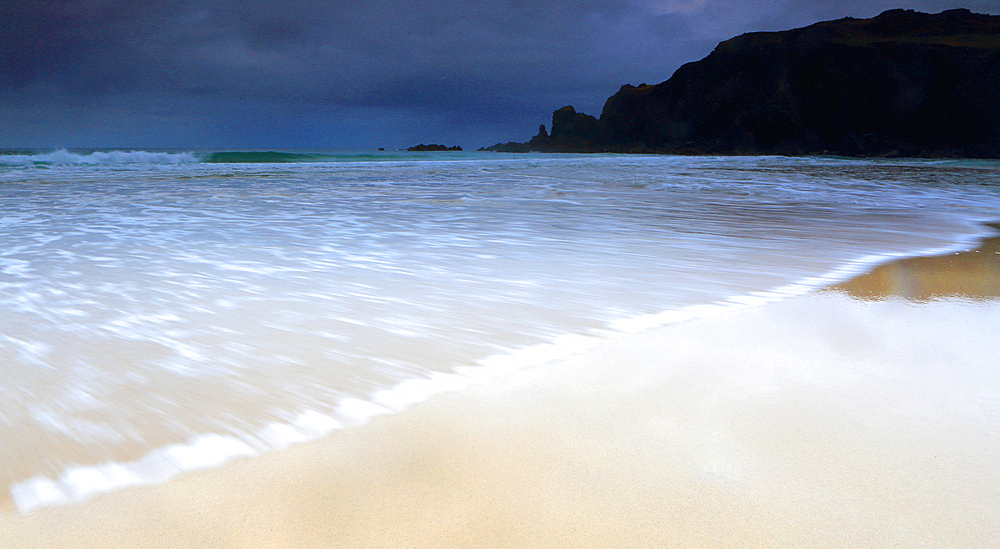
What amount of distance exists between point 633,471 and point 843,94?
2924 inches

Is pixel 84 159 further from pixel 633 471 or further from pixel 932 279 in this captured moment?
pixel 633 471

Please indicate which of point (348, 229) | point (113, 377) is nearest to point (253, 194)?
point (348, 229)

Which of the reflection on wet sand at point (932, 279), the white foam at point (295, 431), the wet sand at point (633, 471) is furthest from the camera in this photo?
the reflection on wet sand at point (932, 279)

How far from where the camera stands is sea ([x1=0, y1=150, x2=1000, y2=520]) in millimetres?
1204

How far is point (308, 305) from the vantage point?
2135 millimetres

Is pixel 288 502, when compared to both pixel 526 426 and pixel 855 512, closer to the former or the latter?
pixel 526 426

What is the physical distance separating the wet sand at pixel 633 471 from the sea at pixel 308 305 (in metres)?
0.11

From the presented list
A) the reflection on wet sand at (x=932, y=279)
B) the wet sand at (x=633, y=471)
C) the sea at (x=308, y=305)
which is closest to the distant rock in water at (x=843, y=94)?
the reflection on wet sand at (x=932, y=279)

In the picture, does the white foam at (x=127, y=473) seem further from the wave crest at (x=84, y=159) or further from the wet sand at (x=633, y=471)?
the wave crest at (x=84, y=159)

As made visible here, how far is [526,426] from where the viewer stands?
1.20m

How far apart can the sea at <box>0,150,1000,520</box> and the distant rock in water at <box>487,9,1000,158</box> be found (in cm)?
6443

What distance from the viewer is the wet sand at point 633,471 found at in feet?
2.87

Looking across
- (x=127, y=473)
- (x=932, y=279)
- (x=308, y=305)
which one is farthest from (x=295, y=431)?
(x=932, y=279)

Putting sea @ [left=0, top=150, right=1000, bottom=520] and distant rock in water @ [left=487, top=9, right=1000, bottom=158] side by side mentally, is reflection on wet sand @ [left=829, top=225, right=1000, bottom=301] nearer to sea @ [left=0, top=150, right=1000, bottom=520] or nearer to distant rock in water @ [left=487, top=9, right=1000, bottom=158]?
sea @ [left=0, top=150, right=1000, bottom=520]
